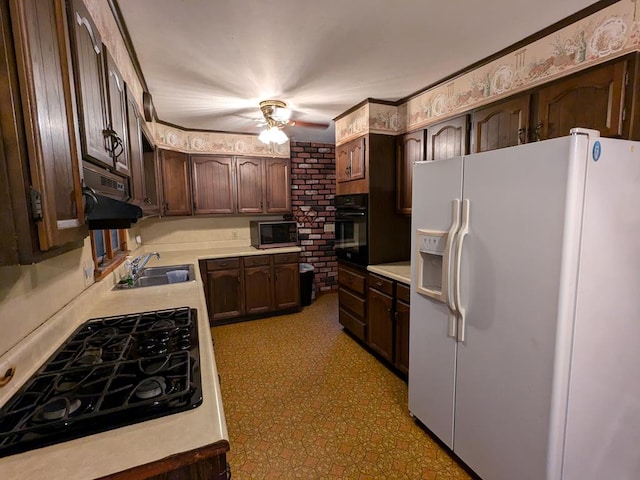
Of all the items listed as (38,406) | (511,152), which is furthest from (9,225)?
(511,152)

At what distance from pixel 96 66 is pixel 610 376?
2439mm

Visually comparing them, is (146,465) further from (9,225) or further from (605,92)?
(605,92)

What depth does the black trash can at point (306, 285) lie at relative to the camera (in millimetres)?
4242

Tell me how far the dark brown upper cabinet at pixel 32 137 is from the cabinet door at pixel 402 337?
7.16 feet

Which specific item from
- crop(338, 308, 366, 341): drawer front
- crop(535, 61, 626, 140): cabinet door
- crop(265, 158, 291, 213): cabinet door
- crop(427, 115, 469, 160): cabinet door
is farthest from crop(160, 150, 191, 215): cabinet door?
crop(535, 61, 626, 140): cabinet door

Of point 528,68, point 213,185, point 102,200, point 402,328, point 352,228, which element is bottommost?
point 402,328

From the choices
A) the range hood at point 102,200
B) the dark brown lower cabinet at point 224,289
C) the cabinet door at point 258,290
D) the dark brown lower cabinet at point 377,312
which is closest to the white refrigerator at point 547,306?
the dark brown lower cabinet at point 377,312

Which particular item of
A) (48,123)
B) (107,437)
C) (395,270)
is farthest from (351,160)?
(107,437)

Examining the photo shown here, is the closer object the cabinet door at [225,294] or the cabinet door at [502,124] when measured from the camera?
the cabinet door at [502,124]

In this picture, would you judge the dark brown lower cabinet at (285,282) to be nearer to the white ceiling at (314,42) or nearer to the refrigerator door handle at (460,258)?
the white ceiling at (314,42)

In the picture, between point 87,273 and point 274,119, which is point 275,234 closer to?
point 274,119

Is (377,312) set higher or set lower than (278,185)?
lower

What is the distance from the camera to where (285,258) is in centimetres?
393

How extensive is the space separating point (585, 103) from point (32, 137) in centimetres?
230
